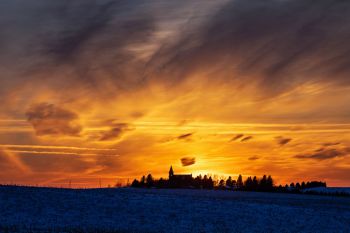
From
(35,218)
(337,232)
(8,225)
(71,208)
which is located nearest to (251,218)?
(337,232)

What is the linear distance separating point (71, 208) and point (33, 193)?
8.65m

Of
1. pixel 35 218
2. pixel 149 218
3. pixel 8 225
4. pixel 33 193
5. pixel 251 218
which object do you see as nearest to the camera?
pixel 8 225

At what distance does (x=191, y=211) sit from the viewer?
184 ft

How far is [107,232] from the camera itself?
4075cm

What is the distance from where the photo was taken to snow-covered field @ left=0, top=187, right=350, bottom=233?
4372 cm

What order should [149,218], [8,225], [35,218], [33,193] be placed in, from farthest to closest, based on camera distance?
[33,193] < [149,218] < [35,218] < [8,225]

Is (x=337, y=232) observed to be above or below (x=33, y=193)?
below

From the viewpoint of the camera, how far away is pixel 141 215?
5112 centimetres

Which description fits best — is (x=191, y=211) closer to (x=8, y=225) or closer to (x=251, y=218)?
(x=251, y=218)

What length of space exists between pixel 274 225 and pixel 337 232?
5.65 metres

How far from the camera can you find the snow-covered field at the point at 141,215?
43722 millimetres

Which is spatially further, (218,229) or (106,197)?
(106,197)

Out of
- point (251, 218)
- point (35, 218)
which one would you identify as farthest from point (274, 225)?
point (35, 218)

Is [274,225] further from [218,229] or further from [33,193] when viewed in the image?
[33,193]
